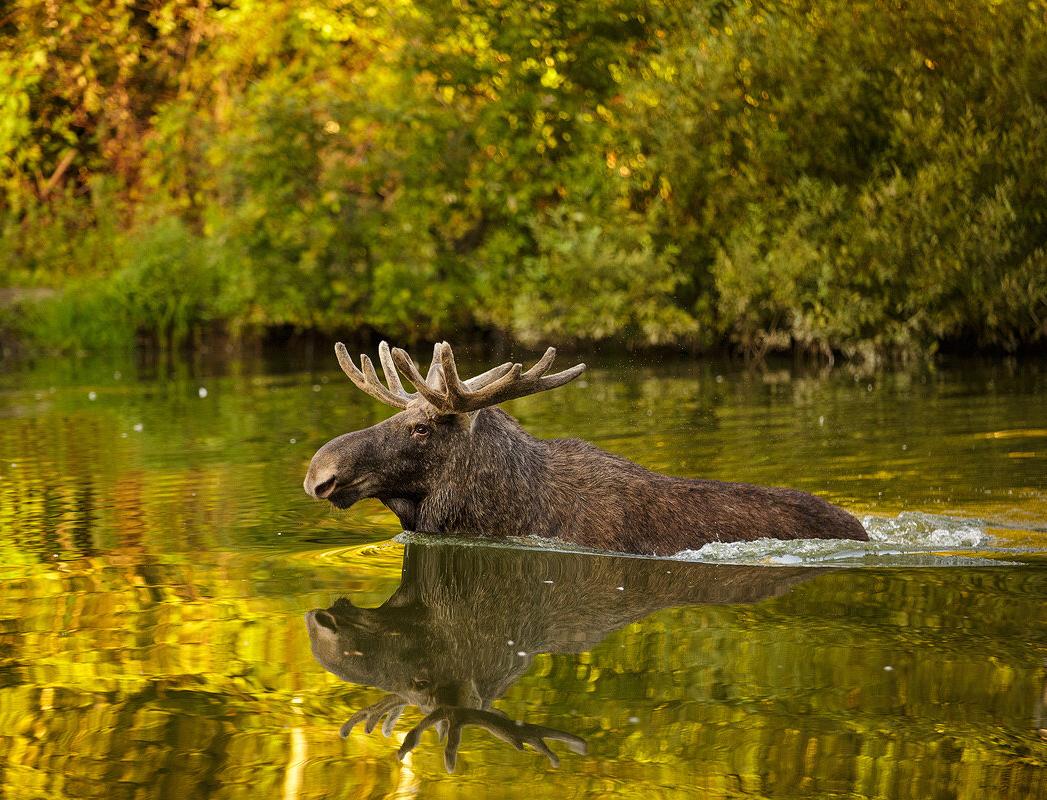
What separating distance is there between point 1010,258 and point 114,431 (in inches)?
535

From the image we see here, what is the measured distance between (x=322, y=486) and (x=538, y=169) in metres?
23.0

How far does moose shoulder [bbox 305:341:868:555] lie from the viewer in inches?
357

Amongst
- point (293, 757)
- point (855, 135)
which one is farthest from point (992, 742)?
point (855, 135)

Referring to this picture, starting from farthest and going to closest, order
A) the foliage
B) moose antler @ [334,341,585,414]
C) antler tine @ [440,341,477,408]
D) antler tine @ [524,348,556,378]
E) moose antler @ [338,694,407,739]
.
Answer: the foliage → antler tine @ [524,348,556,378] → moose antler @ [334,341,585,414] → antler tine @ [440,341,477,408] → moose antler @ [338,694,407,739]

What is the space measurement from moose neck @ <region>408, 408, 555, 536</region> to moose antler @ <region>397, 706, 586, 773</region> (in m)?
3.22

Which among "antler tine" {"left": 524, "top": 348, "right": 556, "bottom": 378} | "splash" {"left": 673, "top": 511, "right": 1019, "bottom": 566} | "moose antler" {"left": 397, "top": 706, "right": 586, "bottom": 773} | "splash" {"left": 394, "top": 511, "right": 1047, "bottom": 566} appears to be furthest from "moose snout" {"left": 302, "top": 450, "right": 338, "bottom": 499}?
"moose antler" {"left": 397, "top": 706, "right": 586, "bottom": 773}

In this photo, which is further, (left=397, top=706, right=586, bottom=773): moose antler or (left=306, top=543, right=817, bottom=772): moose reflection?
(left=306, top=543, right=817, bottom=772): moose reflection

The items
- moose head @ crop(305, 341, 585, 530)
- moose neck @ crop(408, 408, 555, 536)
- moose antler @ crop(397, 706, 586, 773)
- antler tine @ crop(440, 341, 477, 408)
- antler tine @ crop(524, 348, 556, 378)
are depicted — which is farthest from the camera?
moose neck @ crop(408, 408, 555, 536)

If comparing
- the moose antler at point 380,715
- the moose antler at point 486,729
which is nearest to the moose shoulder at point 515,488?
the moose antler at point 380,715

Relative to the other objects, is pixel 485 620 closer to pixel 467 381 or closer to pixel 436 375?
pixel 467 381

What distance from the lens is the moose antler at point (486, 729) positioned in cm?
546

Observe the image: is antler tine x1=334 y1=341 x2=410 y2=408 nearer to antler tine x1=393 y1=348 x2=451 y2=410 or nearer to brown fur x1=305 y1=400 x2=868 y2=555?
brown fur x1=305 y1=400 x2=868 y2=555

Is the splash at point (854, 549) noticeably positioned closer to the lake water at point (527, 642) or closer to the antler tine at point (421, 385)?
the lake water at point (527, 642)

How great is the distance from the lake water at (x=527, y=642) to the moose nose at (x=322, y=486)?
1.66 ft
